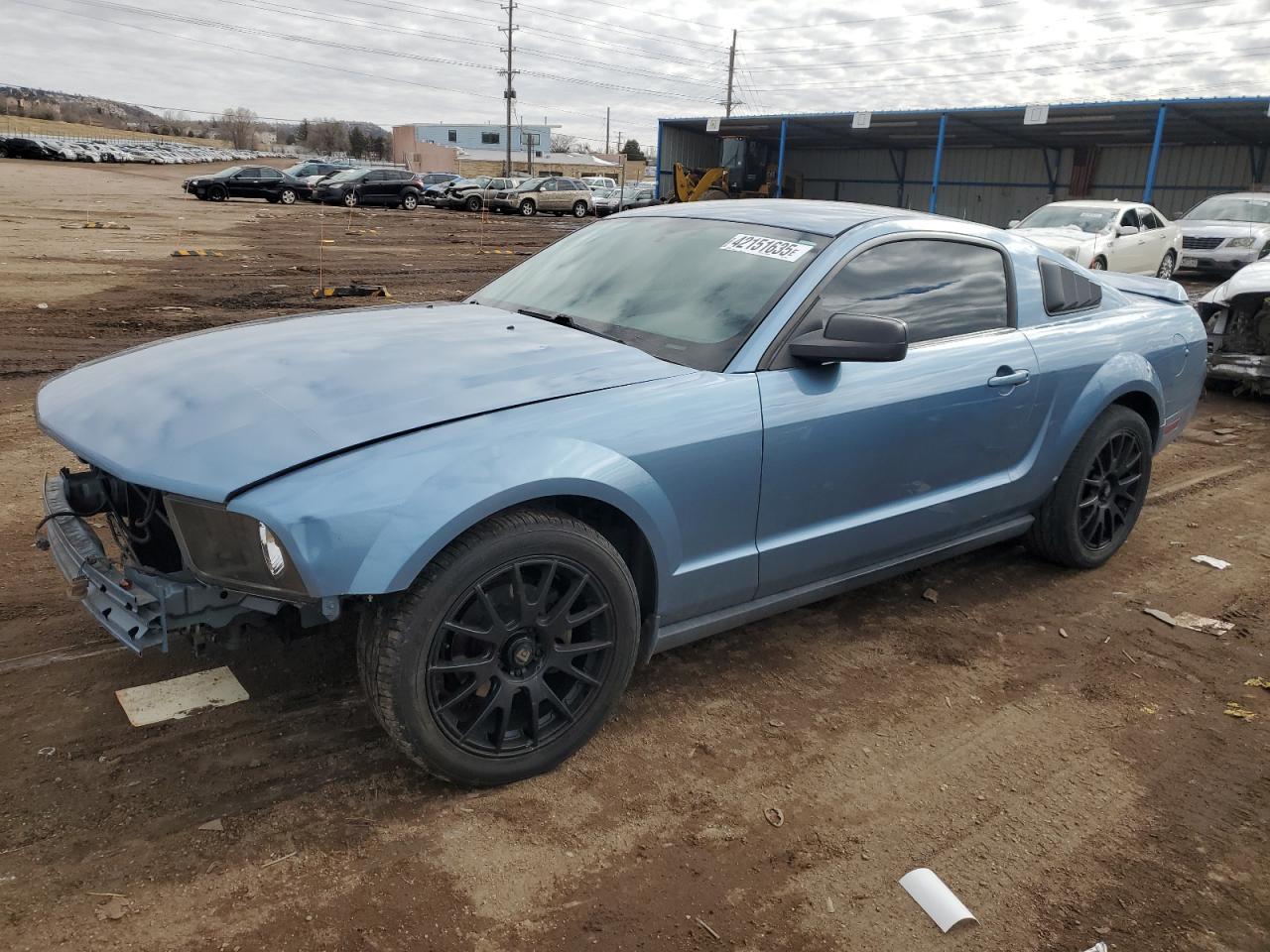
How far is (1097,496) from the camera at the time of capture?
436 centimetres

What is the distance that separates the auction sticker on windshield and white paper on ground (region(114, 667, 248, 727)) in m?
2.30

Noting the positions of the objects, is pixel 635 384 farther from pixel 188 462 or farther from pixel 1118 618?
pixel 1118 618

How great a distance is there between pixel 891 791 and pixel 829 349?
53.7 inches

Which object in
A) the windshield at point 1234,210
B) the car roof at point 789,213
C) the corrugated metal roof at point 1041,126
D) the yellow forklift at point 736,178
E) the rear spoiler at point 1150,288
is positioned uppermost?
the corrugated metal roof at point 1041,126

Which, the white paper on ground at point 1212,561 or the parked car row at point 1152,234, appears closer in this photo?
the white paper on ground at point 1212,561

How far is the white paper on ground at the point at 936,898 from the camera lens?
2.28 m

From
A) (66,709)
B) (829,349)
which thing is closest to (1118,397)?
(829,349)

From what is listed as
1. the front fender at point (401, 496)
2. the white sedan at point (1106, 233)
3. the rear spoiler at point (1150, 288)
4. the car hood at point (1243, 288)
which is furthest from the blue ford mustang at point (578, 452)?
the white sedan at point (1106, 233)

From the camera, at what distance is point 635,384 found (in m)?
2.80

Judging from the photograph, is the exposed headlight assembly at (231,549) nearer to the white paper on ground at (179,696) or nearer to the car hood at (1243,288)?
the white paper on ground at (179,696)

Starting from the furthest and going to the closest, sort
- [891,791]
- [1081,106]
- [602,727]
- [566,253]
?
[1081,106] < [566,253] < [602,727] < [891,791]

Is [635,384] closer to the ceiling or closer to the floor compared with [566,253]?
closer to the floor

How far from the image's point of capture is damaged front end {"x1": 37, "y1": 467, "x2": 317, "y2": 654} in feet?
7.84

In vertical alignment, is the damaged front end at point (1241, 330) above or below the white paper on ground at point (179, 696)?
above
